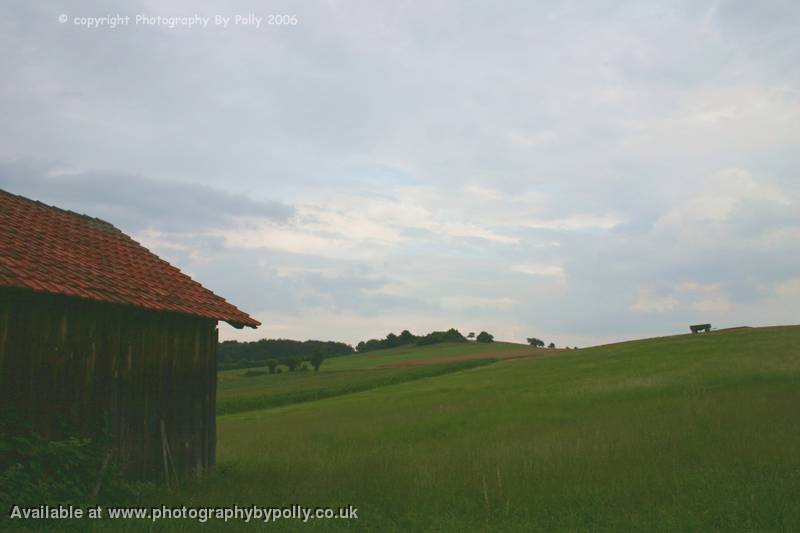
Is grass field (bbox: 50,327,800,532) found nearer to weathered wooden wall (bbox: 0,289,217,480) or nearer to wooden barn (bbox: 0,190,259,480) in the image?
weathered wooden wall (bbox: 0,289,217,480)

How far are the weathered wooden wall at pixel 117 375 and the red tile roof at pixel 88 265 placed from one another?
432 mm

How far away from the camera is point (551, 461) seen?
13.4 metres

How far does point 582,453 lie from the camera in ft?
46.3

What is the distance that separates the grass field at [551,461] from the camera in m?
9.68

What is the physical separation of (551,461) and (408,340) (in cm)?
12248

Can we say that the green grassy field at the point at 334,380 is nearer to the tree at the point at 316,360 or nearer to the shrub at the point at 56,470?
the tree at the point at 316,360

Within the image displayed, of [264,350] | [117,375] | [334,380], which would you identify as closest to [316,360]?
[334,380]

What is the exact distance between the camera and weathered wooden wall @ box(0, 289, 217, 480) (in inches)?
429

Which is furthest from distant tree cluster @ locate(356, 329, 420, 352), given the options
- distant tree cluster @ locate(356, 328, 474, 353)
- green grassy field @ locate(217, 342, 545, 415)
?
green grassy field @ locate(217, 342, 545, 415)

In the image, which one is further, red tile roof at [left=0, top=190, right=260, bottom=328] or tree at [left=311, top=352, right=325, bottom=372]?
tree at [left=311, top=352, right=325, bottom=372]

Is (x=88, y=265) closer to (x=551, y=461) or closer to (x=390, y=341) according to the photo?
(x=551, y=461)

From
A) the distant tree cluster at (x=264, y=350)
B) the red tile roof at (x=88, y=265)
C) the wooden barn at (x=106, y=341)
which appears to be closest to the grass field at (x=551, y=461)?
the wooden barn at (x=106, y=341)

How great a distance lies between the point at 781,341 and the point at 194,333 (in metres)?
37.0

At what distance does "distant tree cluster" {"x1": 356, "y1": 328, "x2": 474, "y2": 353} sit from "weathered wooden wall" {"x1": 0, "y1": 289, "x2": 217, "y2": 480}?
3954 inches
